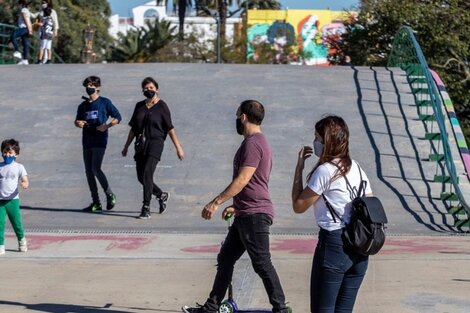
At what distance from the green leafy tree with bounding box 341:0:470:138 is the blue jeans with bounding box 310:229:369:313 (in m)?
21.9

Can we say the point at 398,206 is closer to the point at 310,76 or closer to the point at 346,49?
A: the point at 310,76

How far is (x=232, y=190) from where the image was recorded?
6535 mm

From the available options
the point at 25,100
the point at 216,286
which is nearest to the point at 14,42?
the point at 25,100

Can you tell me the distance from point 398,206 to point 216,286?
6.39 meters

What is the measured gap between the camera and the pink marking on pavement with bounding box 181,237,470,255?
10.1 metres

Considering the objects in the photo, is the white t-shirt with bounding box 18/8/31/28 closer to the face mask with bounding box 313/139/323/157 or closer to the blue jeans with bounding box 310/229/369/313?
the face mask with bounding box 313/139/323/157

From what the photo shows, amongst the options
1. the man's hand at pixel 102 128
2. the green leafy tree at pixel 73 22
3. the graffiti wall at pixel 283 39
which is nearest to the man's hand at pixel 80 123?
the man's hand at pixel 102 128

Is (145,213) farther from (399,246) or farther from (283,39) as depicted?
(283,39)

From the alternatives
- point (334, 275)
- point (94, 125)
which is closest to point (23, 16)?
point (94, 125)

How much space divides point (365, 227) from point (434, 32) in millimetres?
22054

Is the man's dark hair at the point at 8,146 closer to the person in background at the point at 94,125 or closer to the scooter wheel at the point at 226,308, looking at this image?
the person in background at the point at 94,125

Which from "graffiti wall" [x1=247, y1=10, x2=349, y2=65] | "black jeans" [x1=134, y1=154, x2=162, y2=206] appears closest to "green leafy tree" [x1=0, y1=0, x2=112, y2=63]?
"graffiti wall" [x1=247, y1=10, x2=349, y2=65]

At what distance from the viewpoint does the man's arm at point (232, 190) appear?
21.4ft

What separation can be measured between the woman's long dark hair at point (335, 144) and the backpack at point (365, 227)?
21cm
